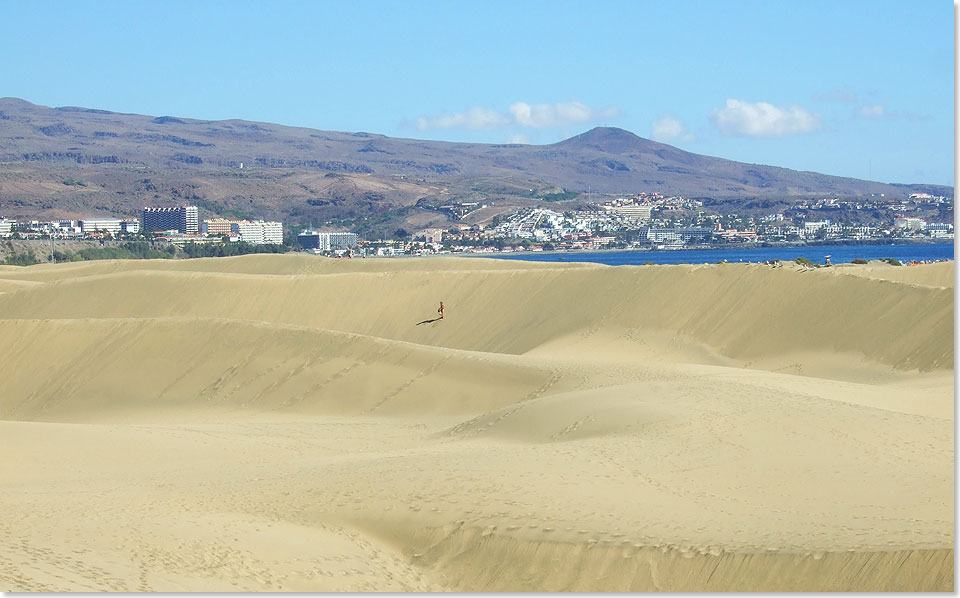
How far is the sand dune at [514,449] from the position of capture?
38.8 ft

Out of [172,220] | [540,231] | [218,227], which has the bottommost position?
[540,231]

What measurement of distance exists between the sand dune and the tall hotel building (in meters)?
130

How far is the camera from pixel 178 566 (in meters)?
11.4

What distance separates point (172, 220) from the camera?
166 metres

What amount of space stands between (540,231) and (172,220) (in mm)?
49277

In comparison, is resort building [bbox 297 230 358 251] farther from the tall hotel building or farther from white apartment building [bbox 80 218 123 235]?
white apartment building [bbox 80 218 123 235]

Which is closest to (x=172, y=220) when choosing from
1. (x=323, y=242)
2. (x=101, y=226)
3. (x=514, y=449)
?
(x=101, y=226)

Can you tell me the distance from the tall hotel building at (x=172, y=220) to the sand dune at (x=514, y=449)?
12956cm

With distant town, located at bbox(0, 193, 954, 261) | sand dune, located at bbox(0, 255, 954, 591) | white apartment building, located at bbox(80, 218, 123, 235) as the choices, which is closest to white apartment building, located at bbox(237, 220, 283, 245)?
distant town, located at bbox(0, 193, 954, 261)

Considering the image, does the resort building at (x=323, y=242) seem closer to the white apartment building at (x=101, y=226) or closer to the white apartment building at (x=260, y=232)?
the white apartment building at (x=260, y=232)

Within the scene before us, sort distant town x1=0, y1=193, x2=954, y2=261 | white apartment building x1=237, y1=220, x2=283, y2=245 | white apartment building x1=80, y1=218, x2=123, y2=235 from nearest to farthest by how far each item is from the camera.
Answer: white apartment building x1=237, y1=220, x2=283, y2=245 → distant town x1=0, y1=193, x2=954, y2=261 → white apartment building x1=80, y1=218, x2=123, y2=235

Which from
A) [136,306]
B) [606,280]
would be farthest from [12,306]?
[606,280]

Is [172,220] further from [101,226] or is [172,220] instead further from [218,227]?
[101,226]

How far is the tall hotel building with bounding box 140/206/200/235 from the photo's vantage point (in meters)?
163
